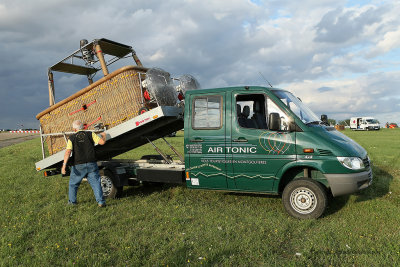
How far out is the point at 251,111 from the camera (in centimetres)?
659

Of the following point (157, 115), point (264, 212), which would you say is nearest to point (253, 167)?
point (264, 212)

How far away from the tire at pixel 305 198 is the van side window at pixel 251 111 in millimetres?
1231

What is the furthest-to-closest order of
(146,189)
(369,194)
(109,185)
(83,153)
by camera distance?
1. (146,189)
2. (109,185)
3. (369,194)
4. (83,153)

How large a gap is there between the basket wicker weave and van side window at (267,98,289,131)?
2.76 metres

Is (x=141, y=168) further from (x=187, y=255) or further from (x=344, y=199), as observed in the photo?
(x=344, y=199)

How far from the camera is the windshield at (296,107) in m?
6.02

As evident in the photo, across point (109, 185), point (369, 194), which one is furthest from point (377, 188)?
point (109, 185)

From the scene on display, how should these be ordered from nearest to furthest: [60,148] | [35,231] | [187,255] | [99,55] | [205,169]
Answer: [187,255], [35,231], [205,169], [99,55], [60,148]

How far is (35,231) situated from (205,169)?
10.7 feet

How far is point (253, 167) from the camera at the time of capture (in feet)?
20.0

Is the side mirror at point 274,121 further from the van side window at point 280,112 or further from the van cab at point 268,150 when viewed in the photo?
the van side window at point 280,112

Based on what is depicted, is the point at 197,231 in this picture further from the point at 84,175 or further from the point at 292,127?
the point at 84,175

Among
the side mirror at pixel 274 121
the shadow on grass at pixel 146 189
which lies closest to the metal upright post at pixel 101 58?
the shadow on grass at pixel 146 189

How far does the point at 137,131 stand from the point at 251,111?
2.66 meters
